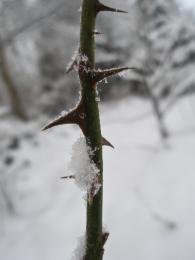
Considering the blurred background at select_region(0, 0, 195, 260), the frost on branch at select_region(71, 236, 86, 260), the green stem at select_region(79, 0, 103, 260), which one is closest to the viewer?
the green stem at select_region(79, 0, 103, 260)

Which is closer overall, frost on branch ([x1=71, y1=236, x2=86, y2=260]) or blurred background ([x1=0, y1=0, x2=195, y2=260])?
frost on branch ([x1=71, y1=236, x2=86, y2=260])

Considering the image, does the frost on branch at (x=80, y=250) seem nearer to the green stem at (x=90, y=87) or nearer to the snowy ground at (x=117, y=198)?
the green stem at (x=90, y=87)

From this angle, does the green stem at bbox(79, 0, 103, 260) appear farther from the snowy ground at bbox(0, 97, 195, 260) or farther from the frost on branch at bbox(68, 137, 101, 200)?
the snowy ground at bbox(0, 97, 195, 260)

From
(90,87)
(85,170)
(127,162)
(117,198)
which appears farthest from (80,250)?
(127,162)

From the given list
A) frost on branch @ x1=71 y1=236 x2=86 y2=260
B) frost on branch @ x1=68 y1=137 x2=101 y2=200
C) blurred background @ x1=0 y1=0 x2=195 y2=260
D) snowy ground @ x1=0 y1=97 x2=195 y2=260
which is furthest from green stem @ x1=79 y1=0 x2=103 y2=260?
snowy ground @ x1=0 y1=97 x2=195 y2=260

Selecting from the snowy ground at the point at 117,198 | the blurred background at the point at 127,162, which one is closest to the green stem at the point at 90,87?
the blurred background at the point at 127,162

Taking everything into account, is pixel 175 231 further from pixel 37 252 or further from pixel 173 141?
pixel 173 141
